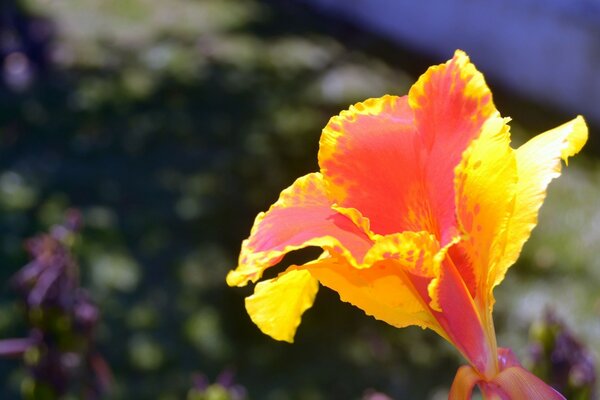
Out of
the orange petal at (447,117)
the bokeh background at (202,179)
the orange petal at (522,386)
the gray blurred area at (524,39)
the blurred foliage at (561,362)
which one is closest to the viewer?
the orange petal at (522,386)

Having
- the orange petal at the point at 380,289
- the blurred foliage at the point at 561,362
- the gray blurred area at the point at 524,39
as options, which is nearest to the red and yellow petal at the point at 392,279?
the orange petal at the point at 380,289

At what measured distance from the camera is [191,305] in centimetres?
412

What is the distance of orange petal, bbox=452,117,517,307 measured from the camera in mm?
1147

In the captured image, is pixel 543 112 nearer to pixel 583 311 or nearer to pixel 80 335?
pixel 583 311

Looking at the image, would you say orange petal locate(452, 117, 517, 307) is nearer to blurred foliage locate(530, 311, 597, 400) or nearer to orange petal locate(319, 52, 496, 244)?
orange petal locate(319, 52, 496, 244)

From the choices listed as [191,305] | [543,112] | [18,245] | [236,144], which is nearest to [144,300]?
[191,305]

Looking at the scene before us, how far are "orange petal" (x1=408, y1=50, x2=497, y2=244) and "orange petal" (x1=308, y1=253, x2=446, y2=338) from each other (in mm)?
81

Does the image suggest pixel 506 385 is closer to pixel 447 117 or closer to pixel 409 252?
pixel 409 252

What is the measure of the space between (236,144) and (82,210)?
108 cm

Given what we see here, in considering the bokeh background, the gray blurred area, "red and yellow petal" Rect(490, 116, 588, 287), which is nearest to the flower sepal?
"red and yellow petal" Rect(490, 116, 588, 287)

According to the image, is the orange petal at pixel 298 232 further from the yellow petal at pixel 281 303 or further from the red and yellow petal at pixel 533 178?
the red and yellow petal at pixel 533 178

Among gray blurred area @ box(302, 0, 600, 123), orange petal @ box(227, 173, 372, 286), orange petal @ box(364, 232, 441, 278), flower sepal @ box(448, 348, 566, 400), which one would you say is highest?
orange petal @ box(364, 232, 441, 278)

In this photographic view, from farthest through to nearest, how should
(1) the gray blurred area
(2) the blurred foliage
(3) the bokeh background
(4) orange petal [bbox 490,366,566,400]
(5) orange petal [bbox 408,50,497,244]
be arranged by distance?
1. (1) the gray blurred area
2. (3) the bokeh background
3. (2) the blurred foliage
4. (5) orange petal [bbox 408,50,497,244]
5. (4) orange petal [bbox 490,366,566,400]

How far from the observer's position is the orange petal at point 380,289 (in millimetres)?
1185
